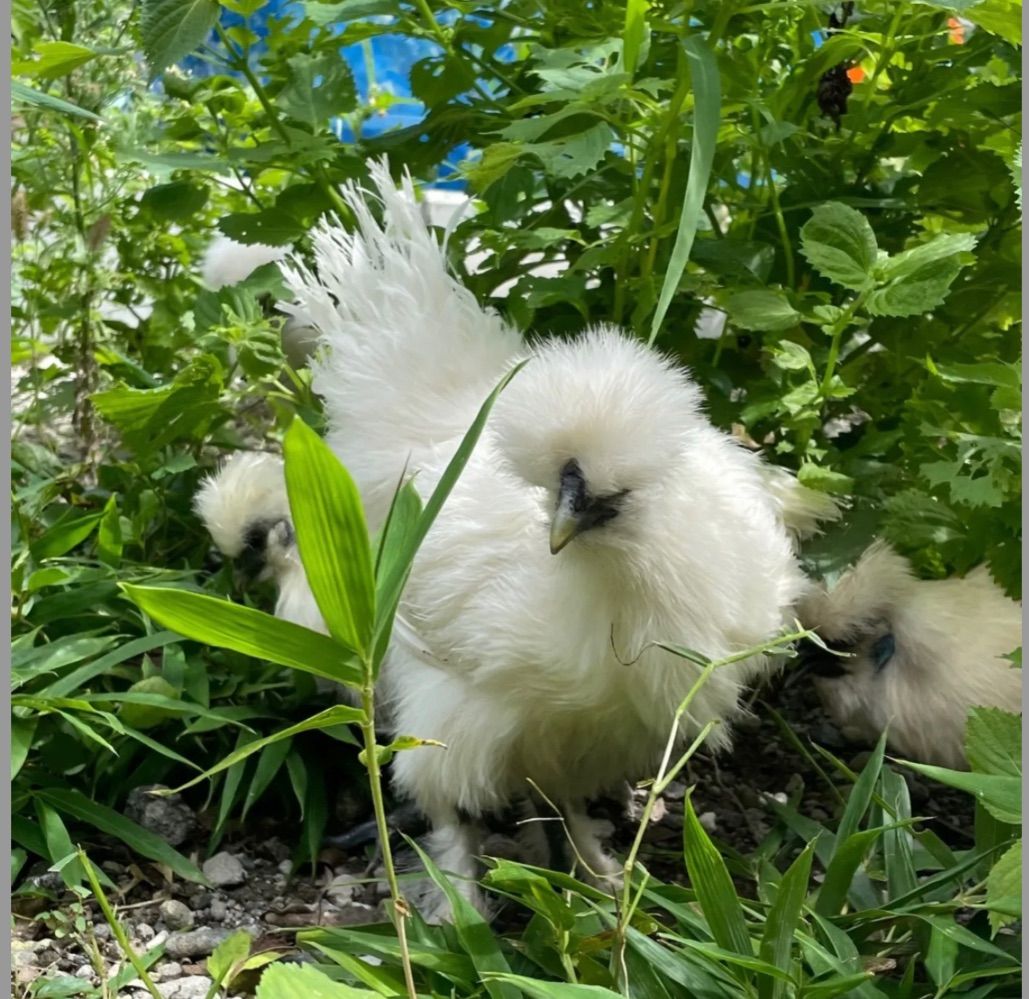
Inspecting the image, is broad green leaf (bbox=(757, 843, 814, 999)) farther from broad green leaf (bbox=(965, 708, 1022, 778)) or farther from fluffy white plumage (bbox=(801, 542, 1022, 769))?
fluffy white plumage (bbox=(801, 542, 1022, 769))

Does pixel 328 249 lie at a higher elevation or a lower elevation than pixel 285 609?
higher

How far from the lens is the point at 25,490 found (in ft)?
5.47

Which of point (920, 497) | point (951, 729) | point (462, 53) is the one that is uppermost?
point (462, 53)

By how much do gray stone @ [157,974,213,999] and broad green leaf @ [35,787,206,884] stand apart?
0.56 feet

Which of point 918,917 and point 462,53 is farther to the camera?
point 462,53

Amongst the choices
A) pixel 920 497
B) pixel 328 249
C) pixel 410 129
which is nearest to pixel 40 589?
pixel 328 249

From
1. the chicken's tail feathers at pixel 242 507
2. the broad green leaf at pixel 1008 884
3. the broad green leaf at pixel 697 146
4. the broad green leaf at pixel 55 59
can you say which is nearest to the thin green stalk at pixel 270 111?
the broad green leaf at pixel 55 59

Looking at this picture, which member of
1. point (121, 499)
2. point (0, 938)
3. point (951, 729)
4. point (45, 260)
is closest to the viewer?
point (0, 938)

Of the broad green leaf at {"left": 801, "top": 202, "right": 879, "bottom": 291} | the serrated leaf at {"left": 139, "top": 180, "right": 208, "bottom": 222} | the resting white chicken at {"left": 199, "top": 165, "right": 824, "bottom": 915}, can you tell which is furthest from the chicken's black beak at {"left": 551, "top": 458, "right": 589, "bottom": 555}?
the serrated leaf at {"left": 139, "top": 180, "right": 208, "bottom": 222}

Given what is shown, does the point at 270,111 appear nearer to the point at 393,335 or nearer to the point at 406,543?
the point at 393,335

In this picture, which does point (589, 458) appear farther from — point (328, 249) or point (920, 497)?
point (328, 249)

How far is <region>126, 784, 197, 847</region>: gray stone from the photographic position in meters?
1.32

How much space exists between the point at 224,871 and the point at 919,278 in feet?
3.31

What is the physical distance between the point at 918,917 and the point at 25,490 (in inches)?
53.3
